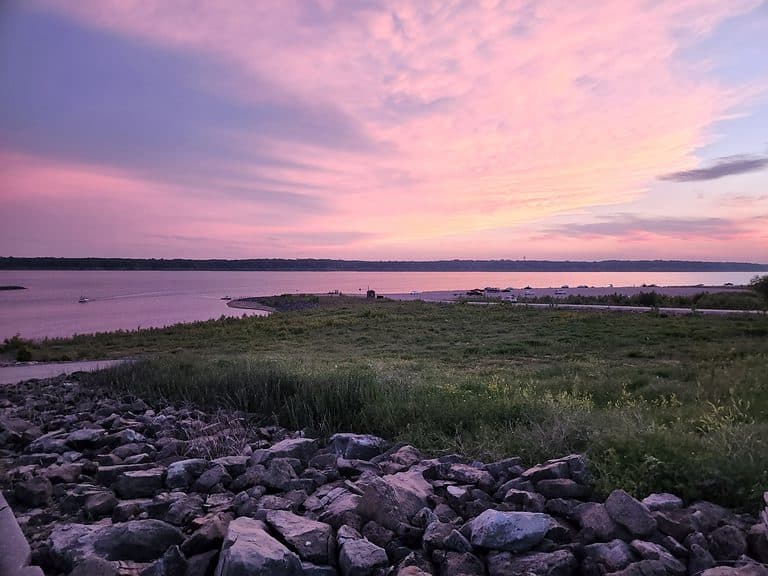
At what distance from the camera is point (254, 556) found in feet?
10.9

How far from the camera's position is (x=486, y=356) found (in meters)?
16.1

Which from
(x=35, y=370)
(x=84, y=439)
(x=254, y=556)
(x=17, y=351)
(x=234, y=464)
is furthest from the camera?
A: (x=17, y=351)

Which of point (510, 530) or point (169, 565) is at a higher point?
point (510, 530)

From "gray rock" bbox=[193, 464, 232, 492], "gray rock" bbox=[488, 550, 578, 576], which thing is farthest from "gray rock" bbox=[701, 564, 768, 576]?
"gray rock" bbox=[193, 464, 232, 492]

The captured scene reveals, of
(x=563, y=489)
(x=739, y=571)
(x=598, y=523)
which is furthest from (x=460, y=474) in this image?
(x=739, y=571)

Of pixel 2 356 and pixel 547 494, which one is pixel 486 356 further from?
pixel 2 356

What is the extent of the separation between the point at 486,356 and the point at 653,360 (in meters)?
4.54

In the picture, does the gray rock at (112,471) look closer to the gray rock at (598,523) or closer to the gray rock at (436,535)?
the gray rock at (436,535)

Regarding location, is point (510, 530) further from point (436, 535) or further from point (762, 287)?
point (762, 287)

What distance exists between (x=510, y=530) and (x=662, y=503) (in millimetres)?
1258

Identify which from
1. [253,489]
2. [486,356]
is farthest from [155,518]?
[486,356]

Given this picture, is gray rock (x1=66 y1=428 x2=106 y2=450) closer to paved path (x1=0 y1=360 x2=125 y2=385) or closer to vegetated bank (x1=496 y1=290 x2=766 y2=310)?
paved path (x1=0 y1=360 x2=125 y2=385)

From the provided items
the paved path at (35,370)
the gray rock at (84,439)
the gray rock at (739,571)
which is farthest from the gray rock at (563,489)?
the paved path at (35,370)

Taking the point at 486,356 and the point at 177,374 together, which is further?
the point at 486,356
